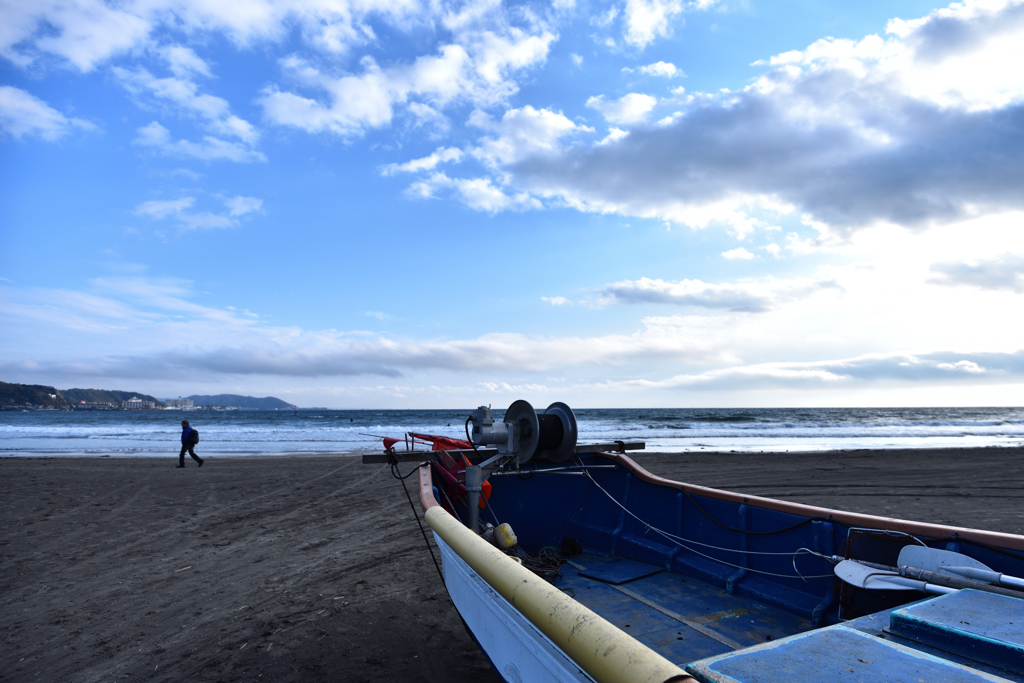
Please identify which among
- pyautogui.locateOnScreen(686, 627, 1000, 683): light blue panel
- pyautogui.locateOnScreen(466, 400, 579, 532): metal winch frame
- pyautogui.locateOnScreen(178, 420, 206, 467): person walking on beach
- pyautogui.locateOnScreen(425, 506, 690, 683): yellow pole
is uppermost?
pyautogui.locateOnScreen(466, 400, 579, 532): metal winch frame

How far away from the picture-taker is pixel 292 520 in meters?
8.83

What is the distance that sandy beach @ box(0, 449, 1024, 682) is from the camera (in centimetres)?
404

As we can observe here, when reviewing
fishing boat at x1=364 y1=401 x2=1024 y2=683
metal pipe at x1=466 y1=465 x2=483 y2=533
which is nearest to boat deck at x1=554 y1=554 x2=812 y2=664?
fishing boat at x1=364 y1=401 x2=1024 y2=683

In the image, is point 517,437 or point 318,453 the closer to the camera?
point 517,437

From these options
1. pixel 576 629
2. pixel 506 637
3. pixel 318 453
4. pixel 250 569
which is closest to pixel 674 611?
pixel 506 637

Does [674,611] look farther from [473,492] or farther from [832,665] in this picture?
[832,665]

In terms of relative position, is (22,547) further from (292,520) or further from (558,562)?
(558,562)

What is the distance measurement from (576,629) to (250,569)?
6105 millimetres

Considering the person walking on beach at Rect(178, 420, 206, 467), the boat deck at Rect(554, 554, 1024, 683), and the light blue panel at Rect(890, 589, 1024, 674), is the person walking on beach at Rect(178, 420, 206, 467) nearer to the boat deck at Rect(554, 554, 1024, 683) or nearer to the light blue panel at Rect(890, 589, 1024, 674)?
the boat deck at Rect(554, 554, 1024, 683)

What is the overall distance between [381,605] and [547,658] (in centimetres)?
391

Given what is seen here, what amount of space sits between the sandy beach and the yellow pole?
7.01 ft

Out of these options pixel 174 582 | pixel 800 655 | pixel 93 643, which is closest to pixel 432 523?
pixel 800 655

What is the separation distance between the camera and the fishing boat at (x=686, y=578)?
1692 mm

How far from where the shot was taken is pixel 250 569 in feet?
20.4
